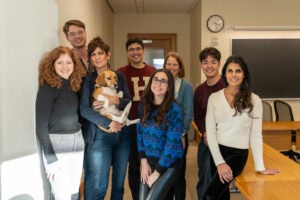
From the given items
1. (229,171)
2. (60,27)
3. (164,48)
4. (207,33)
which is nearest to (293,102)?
(207,33)

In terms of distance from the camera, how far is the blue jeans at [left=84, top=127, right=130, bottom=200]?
6.59ft

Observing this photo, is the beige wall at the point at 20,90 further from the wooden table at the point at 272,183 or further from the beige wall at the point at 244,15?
the beige wall at the point at 244,15

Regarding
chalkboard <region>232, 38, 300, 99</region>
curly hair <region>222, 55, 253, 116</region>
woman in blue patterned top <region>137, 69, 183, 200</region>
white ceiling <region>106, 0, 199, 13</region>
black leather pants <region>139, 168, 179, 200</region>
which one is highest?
white ceiling <region>106, 0, 199, 13</region>

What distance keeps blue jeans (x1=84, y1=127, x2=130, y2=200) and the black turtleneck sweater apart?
25 centimetres

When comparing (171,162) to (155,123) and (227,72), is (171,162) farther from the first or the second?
(227,72)

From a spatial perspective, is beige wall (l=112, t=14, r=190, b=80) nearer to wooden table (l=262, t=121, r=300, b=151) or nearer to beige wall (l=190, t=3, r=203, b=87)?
beige wall (l=190, t=3, r=203, b=87)

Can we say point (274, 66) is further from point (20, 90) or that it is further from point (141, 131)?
point (20, 90)

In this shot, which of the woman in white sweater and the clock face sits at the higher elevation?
the clock face

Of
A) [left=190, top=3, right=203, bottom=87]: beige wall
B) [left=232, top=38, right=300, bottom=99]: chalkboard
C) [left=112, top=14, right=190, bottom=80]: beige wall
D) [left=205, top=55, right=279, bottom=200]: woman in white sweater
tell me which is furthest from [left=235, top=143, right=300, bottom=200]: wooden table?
[left=112, top=14, right=190, bottom=80]: beige wall

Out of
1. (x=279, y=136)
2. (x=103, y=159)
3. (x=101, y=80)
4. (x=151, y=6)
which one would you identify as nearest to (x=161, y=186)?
(x=103, y=159)

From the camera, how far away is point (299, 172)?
2053 millimetres

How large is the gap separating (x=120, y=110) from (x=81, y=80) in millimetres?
358

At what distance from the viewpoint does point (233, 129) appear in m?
1.93

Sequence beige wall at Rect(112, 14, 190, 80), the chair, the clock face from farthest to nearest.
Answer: beige wall at Rect(112, 14, 190, 80), the clock face, the chair
